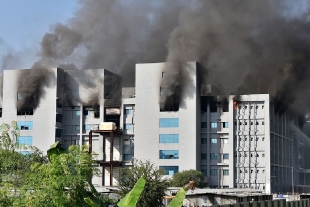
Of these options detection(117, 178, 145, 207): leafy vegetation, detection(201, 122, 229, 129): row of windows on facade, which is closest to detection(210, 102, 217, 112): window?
detection(201, 122, 229, 129): row of windows on facade

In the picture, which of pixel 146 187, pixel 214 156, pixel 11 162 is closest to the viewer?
pixel 11 162

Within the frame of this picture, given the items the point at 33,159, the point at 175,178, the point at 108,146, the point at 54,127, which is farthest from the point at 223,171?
the point at 33,159

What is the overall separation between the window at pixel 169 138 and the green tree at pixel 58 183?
298 feet

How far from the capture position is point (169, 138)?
111 meters

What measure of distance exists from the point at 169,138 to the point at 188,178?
10.8m

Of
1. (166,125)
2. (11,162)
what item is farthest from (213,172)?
(11,162)

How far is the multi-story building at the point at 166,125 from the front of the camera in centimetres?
11088

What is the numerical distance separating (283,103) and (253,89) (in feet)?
21.0

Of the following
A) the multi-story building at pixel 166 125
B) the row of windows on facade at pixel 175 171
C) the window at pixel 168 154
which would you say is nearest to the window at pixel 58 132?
the multi-story building at pixel 166 125

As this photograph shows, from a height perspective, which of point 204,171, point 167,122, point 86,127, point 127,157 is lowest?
point 204,171

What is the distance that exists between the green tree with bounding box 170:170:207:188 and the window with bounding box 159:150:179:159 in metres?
5.33

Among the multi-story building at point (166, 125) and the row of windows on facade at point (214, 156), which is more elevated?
the multi-story building at point (166, 125)

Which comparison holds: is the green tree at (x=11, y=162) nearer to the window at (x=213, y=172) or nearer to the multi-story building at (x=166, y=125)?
the multi-story building at (x=166, y=125)

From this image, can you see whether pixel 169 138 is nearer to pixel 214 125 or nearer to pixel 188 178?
pixel 214 125
